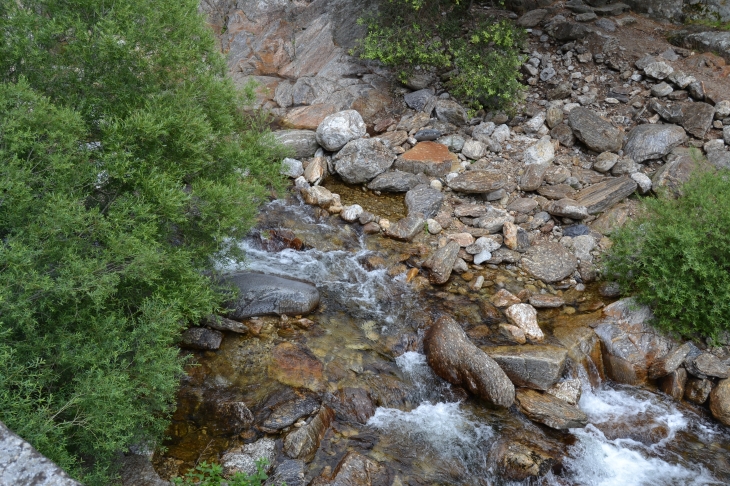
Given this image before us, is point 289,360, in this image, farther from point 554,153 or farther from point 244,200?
point 554,153

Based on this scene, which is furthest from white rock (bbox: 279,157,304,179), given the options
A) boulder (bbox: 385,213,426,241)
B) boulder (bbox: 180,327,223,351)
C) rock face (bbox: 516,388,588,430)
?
rock face (bbox: 516,388,588,430)

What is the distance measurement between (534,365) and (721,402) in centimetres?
291

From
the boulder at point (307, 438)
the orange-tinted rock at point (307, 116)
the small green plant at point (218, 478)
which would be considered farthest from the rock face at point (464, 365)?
the orange-tinted rock at point (307, 116)

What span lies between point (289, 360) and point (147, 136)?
4.07m

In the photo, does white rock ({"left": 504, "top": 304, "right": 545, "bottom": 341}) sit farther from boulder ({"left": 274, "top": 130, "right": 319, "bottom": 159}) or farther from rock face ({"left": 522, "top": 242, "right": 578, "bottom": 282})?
boulder ({"left": 274, "top": 130, "right": 319, "bottom": 159})

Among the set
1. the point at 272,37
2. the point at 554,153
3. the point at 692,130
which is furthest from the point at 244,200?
the point at 272,37

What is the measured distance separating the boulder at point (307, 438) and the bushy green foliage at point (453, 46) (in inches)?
401

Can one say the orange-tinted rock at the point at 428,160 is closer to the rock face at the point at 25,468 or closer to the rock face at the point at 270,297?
the rock face at the point at 270,297

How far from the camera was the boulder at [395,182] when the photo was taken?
13.2 m

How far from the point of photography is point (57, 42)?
22.6ft

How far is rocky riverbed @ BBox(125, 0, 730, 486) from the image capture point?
7422 mm

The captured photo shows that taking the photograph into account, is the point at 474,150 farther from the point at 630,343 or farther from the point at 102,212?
the point at 102,212

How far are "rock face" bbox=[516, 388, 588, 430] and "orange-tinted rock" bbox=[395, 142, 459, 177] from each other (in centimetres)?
691

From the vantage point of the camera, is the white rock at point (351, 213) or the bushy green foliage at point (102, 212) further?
the white rock at point (351, 213)
